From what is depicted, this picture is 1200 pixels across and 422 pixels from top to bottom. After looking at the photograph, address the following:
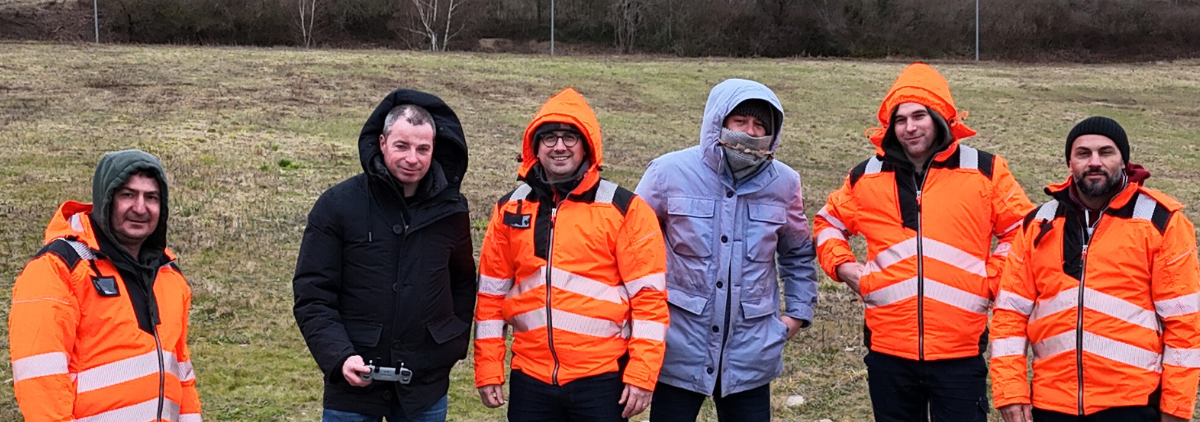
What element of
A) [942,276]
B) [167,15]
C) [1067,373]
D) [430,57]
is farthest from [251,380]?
[167,15]

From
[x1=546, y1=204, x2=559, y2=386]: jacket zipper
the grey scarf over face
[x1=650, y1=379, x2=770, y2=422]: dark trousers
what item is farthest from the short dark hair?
[x1=650, y1=379, x2=770, y2=422]: dark trousers

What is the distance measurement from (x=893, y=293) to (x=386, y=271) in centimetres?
195

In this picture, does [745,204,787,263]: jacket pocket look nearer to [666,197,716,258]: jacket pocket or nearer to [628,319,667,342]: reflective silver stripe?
[666,197,716,258]: jacket pocket

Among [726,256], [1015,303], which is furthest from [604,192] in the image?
[1015,303]

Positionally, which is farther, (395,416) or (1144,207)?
(395,416)

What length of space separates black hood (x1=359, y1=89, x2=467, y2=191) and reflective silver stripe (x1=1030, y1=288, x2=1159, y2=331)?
7.25 feet

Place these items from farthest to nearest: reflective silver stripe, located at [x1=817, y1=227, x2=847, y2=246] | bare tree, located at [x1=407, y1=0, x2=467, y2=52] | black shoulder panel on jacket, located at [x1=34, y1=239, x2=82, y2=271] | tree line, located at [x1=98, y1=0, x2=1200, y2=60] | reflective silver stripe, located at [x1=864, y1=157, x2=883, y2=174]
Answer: tree line, located at [x1=98, y1=0, x2=1200, y2=60]
bare tree, located at [x1=407, y1=0, x2=467, y2=52]
reflective silver stripe, located at [x1=817, y1=227, x2=847, y2=246]
reflective silver stripe, located at [x1=864, y1=157, x2=883, y2=174]
black shoulder panel on jacket, located at [x1=34, y1=239, x2=82, y2=271]

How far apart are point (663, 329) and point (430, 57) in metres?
28.8

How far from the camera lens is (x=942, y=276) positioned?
13.1 feet

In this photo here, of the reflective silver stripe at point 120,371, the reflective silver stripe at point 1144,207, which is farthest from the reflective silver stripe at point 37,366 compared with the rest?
the reflective silver stripe at point 1144,207

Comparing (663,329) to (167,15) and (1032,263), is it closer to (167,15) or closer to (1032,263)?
(1032,263)

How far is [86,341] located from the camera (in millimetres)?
3137

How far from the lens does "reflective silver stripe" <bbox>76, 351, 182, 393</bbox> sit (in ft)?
10.3

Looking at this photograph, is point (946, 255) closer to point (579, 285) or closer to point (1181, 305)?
point (1181, 305)
